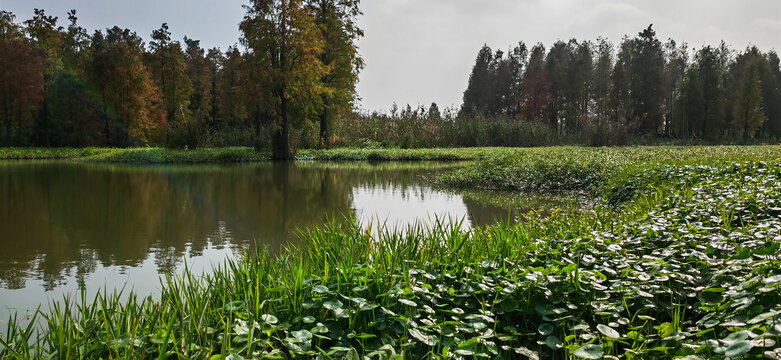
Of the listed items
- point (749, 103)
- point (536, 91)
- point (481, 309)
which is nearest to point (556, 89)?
point (536, 91)

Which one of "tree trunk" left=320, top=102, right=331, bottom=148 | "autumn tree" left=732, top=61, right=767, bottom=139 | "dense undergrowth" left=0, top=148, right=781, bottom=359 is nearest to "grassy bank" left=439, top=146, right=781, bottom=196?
"dense undergrowth" left=0, top=148, right=781, bottom=359

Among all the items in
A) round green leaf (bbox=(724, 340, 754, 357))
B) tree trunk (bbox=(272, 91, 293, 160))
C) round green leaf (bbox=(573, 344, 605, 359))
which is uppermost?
tree trunk (bbox=(272, 91, 293, 160))

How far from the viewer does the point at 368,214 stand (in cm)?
706

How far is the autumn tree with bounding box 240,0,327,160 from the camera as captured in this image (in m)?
20.6

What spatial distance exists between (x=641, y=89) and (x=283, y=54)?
29.9 metres

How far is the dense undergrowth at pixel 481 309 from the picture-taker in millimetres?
1942

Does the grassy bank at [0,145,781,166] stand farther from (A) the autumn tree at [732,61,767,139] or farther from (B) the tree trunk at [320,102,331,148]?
(A) the autumn tree at [732,61,767,139]

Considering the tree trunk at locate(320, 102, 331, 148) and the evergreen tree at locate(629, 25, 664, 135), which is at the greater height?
the evergreen tree at locate(629, 25, 664, 135)

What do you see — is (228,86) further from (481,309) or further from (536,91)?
(481,309)

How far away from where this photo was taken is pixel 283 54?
21.4 m

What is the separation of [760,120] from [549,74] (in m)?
16.7

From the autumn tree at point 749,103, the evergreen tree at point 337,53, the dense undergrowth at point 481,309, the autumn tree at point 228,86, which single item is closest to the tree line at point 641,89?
the autumn tree at point 749,103

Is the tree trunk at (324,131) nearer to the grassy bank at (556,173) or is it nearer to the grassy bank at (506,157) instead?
the grassy bank at (506,157)

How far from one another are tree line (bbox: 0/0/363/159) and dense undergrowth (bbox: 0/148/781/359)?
1898 centimetres
